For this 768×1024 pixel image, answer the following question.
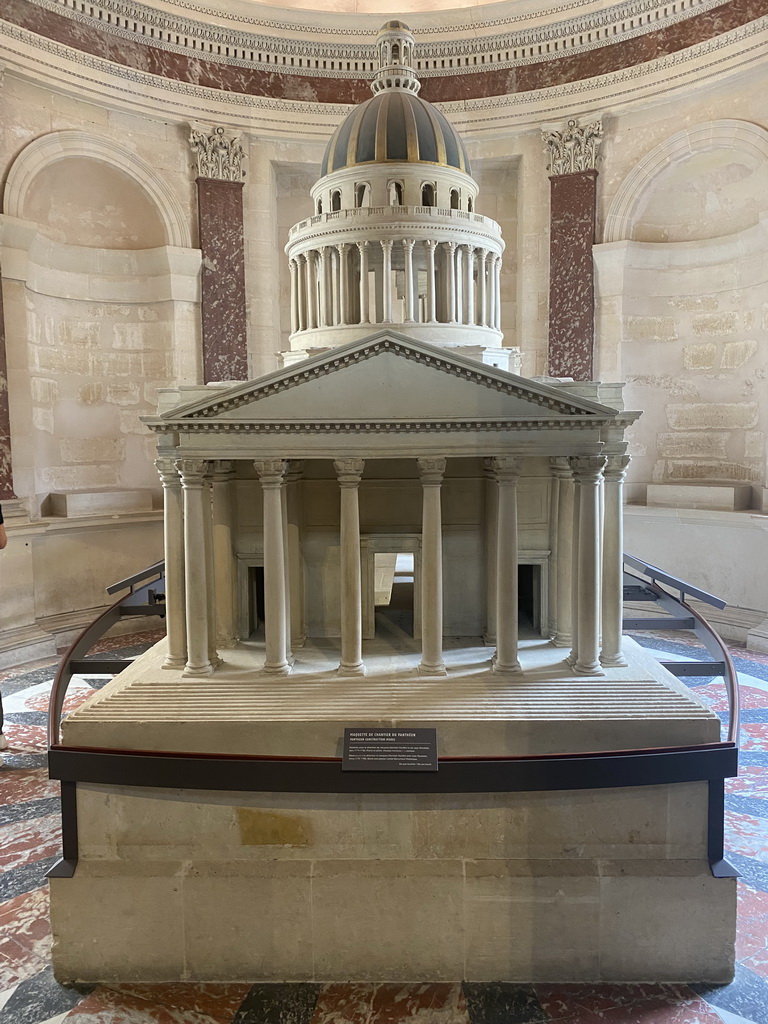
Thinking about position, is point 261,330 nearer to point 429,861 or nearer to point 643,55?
point 643,55

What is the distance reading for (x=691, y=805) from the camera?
782 centimetres

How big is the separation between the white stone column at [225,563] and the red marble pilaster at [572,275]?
11.9 m

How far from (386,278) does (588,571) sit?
6015mm

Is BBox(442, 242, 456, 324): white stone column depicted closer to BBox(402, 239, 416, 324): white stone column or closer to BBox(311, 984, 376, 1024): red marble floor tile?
BBox(402, 239, 416, 324): white stone column

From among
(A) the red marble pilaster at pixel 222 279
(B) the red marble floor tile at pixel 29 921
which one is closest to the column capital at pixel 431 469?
(B) the red marble floor tile at pixel 29 921

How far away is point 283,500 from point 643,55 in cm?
1595

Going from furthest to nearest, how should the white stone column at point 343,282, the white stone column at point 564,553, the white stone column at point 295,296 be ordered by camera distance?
the white stone column at point 295,296 → the white stone column at point 343,282 → the white stone column at point 564,553

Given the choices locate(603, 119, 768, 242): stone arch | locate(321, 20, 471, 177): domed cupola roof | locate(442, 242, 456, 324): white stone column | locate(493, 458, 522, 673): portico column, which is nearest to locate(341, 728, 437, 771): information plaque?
locate(493, 458, 522, 673): portico column

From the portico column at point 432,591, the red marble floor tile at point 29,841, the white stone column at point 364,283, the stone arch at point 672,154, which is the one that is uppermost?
the stone arch at point 672,154

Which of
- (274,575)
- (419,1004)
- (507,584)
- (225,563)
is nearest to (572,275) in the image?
(507,584)

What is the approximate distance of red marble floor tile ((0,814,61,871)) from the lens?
9.39m

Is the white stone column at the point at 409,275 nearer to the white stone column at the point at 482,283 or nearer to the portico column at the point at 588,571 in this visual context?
the white stone column at the point at 482,283

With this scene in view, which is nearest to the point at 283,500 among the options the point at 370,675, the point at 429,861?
the point at 370,675

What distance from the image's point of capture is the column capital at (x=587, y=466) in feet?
29.1
